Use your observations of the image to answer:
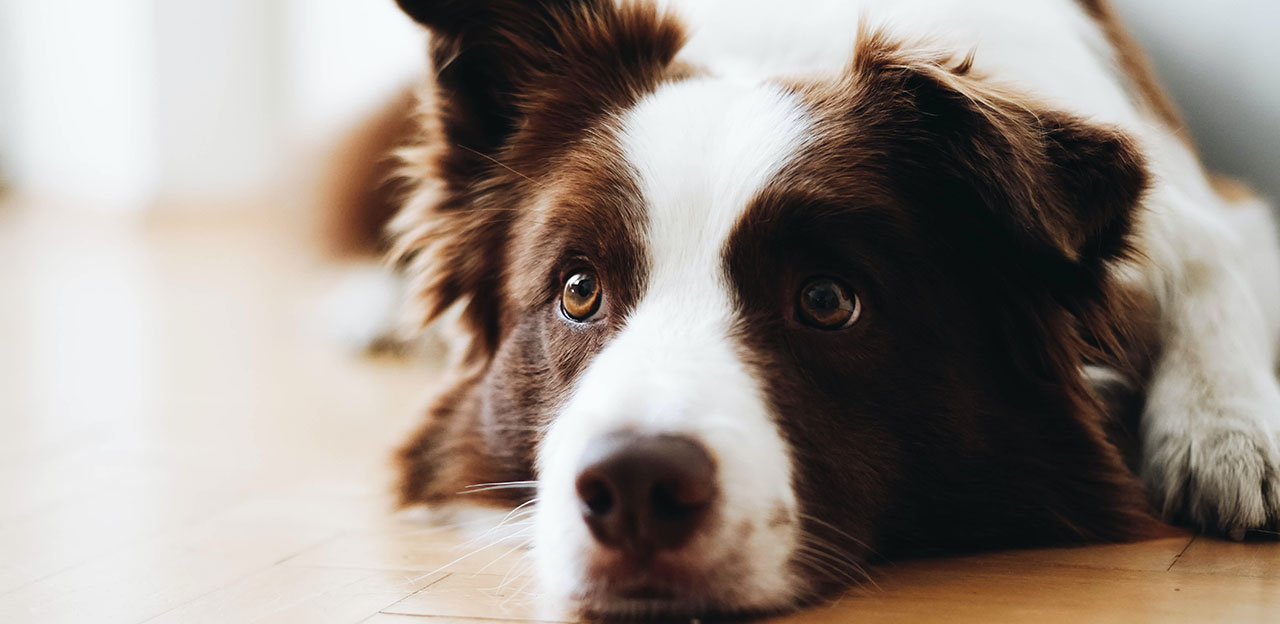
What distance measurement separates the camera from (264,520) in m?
2.54

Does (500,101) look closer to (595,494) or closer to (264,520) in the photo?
(264,520)

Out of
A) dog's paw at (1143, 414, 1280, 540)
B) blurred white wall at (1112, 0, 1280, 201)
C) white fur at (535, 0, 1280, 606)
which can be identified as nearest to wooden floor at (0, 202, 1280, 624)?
dog's paw at (1143, 414, 1280, 540)

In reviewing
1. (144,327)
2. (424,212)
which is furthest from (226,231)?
(424,212)

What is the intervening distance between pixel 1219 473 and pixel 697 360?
37.6 inches

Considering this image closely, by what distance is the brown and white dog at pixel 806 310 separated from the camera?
1822 mm

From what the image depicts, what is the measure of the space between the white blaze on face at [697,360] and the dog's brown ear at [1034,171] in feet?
0.78

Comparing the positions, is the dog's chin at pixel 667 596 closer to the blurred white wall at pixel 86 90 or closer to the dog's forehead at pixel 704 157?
the dog's forehead at pixel 704 157

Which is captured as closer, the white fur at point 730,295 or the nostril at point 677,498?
the nostril at point 677,498

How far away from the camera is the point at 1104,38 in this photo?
3076 mm

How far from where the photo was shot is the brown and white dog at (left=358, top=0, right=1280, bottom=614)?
182cm

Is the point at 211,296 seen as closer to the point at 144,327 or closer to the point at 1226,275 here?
the point at 144,327

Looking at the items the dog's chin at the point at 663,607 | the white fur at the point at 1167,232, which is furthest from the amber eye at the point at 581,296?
the white fur at the point at 1167,232

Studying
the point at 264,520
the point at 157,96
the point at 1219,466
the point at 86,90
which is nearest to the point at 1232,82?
the point at 1219,466

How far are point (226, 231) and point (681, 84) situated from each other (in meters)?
6.63
